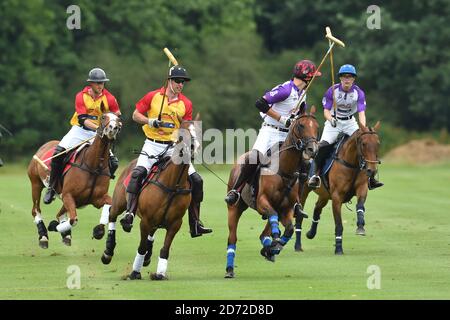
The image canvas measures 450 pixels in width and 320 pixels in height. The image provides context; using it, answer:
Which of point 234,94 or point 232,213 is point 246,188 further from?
point 234,94

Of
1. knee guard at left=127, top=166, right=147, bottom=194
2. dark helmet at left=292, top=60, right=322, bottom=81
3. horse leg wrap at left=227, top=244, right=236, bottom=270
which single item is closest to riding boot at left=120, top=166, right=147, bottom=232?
knee guard at left=127, top=166, right=147, bottom=194

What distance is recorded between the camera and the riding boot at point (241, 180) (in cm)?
1731

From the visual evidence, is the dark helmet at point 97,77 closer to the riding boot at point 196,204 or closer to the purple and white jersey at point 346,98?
the riding boot at point 196,204

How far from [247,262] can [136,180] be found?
2858 mm

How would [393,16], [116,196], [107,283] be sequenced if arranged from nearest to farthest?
[107,283] → [116,196] → [393,16]

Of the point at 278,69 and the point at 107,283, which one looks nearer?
the point at 107,283

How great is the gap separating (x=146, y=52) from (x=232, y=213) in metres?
44.6

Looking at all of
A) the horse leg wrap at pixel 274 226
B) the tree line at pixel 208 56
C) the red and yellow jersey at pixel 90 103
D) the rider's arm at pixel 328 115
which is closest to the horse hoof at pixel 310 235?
the rider's arm at pixel 328 115

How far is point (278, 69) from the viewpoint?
64875 mm

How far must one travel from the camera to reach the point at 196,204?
55.4 feet

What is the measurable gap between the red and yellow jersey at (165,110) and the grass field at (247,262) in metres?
1.90

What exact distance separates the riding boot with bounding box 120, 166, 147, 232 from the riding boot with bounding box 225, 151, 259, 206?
143 centimetres

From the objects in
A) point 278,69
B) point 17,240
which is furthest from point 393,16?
point 17,240
